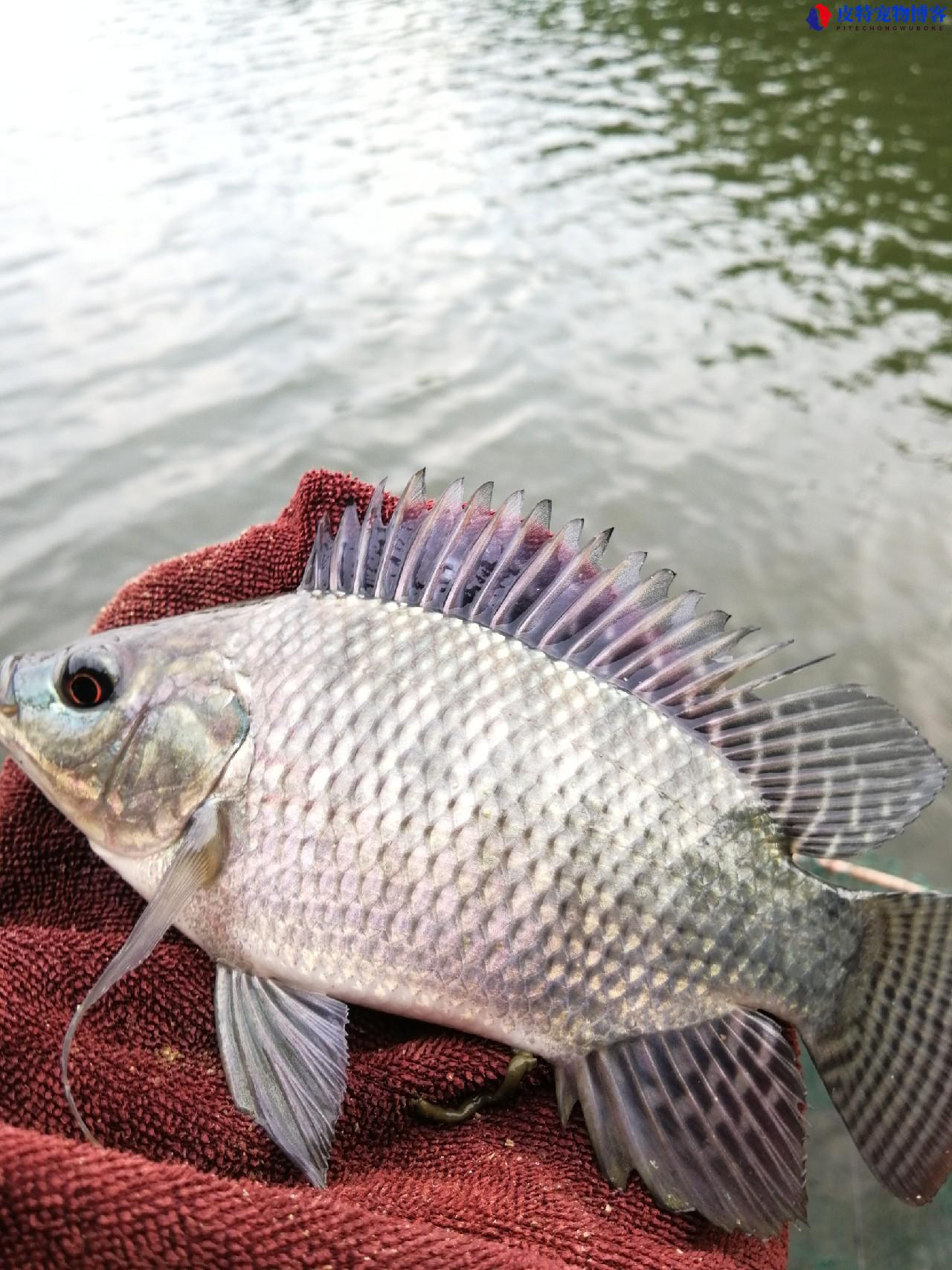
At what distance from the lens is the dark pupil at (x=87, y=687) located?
165cm

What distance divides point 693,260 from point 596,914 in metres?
6.12

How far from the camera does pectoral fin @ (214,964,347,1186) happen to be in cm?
147

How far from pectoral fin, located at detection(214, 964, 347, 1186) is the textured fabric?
1.5 inches

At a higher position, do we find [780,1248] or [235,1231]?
[235,1231]

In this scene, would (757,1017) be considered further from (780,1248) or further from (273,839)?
(273,839)

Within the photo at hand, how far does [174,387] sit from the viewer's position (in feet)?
18.5

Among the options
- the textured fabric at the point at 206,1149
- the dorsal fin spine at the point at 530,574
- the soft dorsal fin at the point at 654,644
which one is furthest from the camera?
the dorsal fin spine at the point at 530,574

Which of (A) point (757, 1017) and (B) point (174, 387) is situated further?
(B) point (174, 387)

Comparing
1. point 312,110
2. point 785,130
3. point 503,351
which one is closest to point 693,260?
point 503,351

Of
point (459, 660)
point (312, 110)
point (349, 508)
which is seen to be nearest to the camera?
point (459, 660)

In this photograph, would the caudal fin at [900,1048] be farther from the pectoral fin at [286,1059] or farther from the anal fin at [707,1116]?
the pectoral fin at [286,1059]

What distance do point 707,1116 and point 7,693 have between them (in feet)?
4.12

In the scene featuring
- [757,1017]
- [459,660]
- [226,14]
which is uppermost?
[226,14]

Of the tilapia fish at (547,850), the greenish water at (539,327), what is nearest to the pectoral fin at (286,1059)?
the tilapia fish at (547,850)
